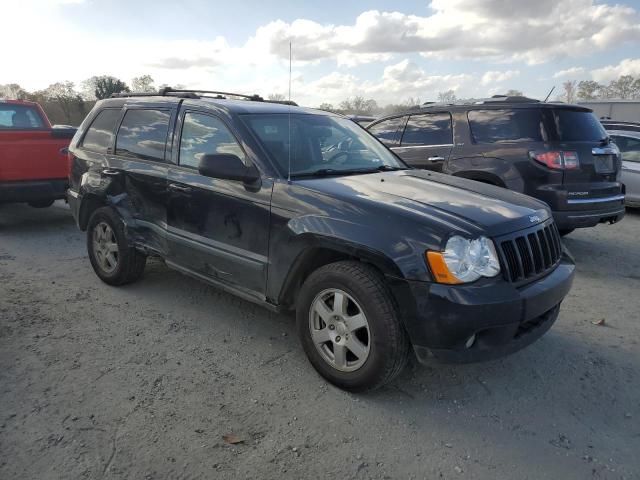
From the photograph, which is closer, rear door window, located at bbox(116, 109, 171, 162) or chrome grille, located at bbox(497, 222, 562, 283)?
chrome grille, located at bbox(497, 222, 562, 283)

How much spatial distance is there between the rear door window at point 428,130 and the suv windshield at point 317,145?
2278mm

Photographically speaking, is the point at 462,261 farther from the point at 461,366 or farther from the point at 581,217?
the point at 581,217

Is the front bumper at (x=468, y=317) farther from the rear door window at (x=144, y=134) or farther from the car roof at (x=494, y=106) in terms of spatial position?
the car roof at (x=494, y=106)

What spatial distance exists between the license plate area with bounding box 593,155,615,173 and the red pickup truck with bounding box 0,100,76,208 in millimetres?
6921

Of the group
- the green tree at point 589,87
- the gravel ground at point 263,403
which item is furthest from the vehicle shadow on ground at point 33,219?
the green tree at point 589,87

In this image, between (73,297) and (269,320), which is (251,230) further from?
(73,297)

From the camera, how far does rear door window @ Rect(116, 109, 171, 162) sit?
14.1ft

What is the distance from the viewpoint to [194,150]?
4023mm

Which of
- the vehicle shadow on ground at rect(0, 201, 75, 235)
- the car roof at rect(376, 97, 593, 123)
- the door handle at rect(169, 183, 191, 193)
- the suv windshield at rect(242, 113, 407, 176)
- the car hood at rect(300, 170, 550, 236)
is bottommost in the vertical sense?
the vehicle shadow on ground at rect(0, 201, 75, 235)

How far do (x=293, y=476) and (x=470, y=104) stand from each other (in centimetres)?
533

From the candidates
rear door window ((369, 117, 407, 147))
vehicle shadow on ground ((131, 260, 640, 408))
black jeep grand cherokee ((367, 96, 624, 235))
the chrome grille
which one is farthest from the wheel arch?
rear door window ((369, 117, 407, 147))

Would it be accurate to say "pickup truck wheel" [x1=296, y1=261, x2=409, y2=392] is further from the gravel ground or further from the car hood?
the car hood

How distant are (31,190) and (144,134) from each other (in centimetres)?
362

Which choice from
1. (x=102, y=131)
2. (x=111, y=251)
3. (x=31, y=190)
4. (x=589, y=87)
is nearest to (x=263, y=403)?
(x=111, y=251)
